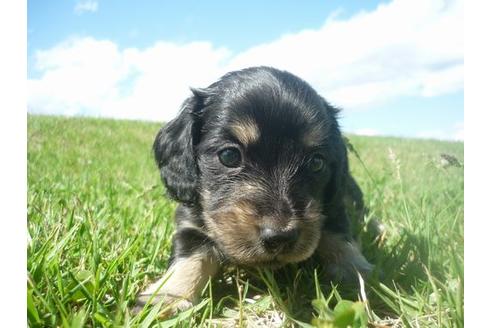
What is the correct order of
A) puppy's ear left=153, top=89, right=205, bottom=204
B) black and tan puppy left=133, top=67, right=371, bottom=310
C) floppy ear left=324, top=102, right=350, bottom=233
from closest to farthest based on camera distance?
black and tan puppy left=133, top=67, right=371, bottom=310 → puppy's ear left=153, top=89, right=205, bottom=204 → floppy ear left=324, top=102, right=350, bottom=233

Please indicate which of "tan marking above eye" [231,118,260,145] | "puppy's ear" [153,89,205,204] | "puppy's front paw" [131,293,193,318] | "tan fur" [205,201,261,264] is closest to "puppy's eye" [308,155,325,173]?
"tan marking above eye" [231,118,260,145]

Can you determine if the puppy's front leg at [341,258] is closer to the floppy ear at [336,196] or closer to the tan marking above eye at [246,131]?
the floppy ear at [336,196]

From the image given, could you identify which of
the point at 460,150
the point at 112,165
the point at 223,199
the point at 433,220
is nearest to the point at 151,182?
the point at 112,165

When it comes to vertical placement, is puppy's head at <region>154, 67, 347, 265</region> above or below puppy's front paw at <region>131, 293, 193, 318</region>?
above

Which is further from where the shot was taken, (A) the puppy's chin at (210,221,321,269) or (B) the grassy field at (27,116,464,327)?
(A) the puppy's chin at (210,221,321,269)

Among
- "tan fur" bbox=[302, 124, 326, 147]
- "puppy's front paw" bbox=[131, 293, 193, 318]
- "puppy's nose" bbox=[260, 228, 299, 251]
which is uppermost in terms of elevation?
"tan fur" bbox=[302, 124, 326, 147]

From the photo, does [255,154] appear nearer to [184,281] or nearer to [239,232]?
[239,232]

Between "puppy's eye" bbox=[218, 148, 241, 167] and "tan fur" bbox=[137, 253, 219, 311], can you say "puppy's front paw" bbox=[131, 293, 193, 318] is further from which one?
"puppy's eye" bbox=[218, 148, 241, 167]

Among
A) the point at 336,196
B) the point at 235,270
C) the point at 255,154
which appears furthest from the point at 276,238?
the point at 336,196
